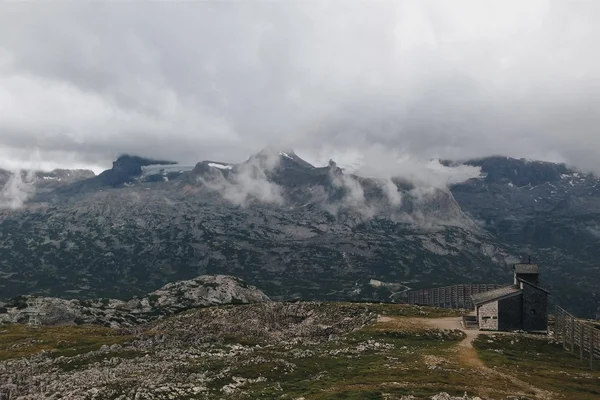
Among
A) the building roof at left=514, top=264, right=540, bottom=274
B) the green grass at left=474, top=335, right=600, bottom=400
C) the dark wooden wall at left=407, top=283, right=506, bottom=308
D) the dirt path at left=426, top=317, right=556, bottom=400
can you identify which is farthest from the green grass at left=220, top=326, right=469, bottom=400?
the dark wooden wall at left=407, top=283, right=506, bottom=308

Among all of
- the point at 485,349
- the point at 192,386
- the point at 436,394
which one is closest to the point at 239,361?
the point at 192,386

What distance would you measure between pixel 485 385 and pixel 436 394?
844cm

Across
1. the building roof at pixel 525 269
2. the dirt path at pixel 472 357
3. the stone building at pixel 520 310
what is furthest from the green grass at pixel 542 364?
the building roof at pixel 525 269

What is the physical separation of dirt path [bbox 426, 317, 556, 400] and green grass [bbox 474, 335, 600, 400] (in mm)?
1218

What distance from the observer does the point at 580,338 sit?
71.9 meters

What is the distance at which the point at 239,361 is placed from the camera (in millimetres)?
61688

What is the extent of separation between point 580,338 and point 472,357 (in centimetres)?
1812

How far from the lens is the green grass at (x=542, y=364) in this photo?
53.2 m

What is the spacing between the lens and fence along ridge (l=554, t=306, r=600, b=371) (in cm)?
7062

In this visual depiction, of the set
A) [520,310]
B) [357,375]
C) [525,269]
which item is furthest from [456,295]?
[357,375]

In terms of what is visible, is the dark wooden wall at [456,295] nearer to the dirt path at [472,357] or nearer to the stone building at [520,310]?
the stone building at [520,310]

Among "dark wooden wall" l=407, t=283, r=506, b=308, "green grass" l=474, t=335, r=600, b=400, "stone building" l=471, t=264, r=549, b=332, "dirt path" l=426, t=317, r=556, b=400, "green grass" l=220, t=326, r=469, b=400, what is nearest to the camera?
"green grass" l=220, t=326, r=469, b=400

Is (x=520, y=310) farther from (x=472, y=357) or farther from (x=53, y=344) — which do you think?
(x=53, y=344)

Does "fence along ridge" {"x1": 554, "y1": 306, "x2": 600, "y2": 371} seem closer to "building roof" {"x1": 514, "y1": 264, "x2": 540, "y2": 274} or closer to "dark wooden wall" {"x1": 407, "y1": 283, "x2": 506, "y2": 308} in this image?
"building roof" {"x1": 514, "y1": 264, "x2": 540, "y2": 274}
